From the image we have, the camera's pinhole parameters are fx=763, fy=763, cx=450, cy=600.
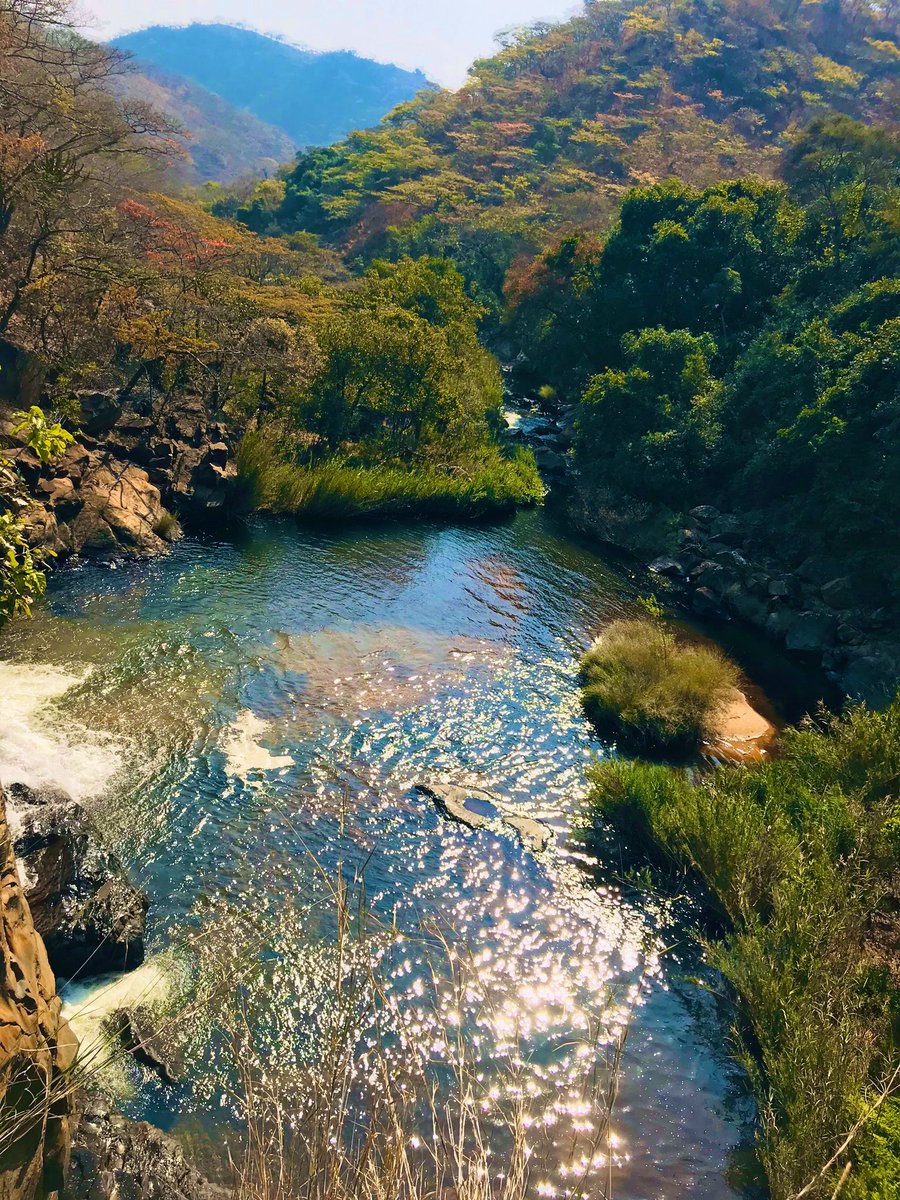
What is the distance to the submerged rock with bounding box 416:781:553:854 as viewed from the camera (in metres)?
12.1

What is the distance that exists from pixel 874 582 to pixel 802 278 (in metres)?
17.4

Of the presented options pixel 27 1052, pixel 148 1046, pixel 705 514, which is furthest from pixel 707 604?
pixel 27 1052

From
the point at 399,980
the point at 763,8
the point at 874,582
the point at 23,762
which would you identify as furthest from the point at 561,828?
the point at 763,8

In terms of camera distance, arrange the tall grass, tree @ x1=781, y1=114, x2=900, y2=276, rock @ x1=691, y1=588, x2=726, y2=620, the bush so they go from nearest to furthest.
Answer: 1. the tall grass
2. the bush
3. rock @ x1=691, y1=588, x2=726, y2=620
4. tree @ x1=781, y1=114, x2=900, y2=276

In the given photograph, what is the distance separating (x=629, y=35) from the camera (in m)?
109

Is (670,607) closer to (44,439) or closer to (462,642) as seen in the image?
(462,642)

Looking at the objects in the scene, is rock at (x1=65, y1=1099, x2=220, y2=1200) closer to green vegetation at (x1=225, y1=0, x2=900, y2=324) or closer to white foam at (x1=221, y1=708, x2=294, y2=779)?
white foam at (x1=221, y1=708, x2=294, y2=779)

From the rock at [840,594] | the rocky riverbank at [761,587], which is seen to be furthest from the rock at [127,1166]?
the rock at [840,594]

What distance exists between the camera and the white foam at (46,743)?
36.5 feet

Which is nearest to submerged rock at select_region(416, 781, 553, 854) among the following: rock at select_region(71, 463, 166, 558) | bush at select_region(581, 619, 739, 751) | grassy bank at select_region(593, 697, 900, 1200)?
grassy bank at select_region(593, 697, 900, 1200)

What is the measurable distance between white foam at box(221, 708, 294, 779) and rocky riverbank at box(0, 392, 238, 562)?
751cm

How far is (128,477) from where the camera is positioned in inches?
823

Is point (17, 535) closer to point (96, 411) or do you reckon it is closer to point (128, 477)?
point (128, 477)

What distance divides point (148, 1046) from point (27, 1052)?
3.19m
